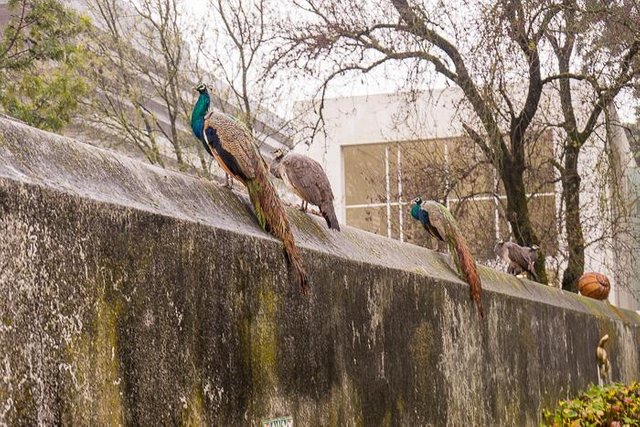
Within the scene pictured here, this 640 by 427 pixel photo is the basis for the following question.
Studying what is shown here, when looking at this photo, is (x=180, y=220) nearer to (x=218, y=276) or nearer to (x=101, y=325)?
(x=218, y=276)

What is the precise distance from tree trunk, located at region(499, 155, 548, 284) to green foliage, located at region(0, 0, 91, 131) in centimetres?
628

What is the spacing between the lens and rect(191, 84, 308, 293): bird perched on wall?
4234mm

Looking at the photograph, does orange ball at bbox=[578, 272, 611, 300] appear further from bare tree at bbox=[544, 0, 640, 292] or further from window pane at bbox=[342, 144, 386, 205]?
window pane at bbox=[342, 144, 386, 205]

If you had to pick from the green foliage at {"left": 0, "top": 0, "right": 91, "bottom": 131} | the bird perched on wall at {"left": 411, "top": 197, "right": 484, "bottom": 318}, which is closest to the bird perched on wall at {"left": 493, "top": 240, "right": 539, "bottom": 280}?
the bird perched on wall at {"left": 411, "top": 197, "right": 484, "bottom": 318}

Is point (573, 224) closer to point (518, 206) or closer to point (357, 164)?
point (518, 206)

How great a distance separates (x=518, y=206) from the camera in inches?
588

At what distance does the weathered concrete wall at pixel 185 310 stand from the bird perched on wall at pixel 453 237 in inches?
26.6

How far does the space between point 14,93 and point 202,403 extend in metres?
13.5

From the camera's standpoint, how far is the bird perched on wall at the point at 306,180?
5.40m

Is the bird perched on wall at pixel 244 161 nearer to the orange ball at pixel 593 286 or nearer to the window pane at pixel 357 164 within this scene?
the orange ball at pixel 593 286

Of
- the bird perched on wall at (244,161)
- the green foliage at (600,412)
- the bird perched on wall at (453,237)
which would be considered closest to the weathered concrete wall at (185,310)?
the bird perched on wall at (244,161)

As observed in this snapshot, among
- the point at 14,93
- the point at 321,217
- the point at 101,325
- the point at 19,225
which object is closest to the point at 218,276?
the point at 101,325

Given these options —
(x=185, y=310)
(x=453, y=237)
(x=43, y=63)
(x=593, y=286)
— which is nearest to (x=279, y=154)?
(x=185, y=310)

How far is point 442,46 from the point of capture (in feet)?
43.8
